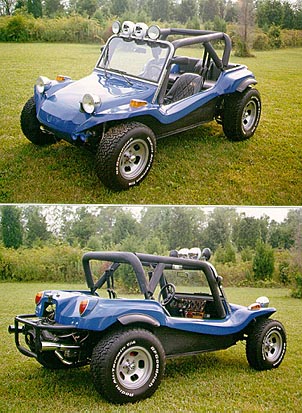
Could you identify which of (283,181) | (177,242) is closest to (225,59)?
(283,181)

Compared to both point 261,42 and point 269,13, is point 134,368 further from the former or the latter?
point 269,13

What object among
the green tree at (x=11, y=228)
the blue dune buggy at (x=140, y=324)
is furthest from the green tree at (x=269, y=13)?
the green tree at (x=11, y=228)

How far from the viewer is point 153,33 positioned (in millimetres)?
4672

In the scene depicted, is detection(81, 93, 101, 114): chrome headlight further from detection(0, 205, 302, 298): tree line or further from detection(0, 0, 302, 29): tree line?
detection(0, 0, 302, 29): tree line

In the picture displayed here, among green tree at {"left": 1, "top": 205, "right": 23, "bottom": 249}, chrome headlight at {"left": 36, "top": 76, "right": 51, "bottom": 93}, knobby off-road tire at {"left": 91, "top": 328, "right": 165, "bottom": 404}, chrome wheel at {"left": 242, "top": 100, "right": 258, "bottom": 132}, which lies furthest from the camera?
chrome wheel at {"left": 242, "top": 100, "right": 258, "bottom": 132}

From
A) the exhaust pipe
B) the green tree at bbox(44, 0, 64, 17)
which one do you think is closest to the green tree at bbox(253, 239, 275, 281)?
the exhaust pipe

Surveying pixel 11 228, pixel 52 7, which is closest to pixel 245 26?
pixel 52 7

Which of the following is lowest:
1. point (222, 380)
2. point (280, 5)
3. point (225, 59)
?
point (222, 380)

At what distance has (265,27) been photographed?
493 centimetres

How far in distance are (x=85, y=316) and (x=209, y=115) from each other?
1.93 meters

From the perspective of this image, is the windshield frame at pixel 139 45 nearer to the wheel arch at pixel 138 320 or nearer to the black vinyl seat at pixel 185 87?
the black vinyl seat at pixel 185 87

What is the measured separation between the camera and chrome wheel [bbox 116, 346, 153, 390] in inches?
144

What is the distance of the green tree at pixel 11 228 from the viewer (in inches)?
188

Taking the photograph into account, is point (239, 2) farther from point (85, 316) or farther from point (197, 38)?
point (85, 316)
